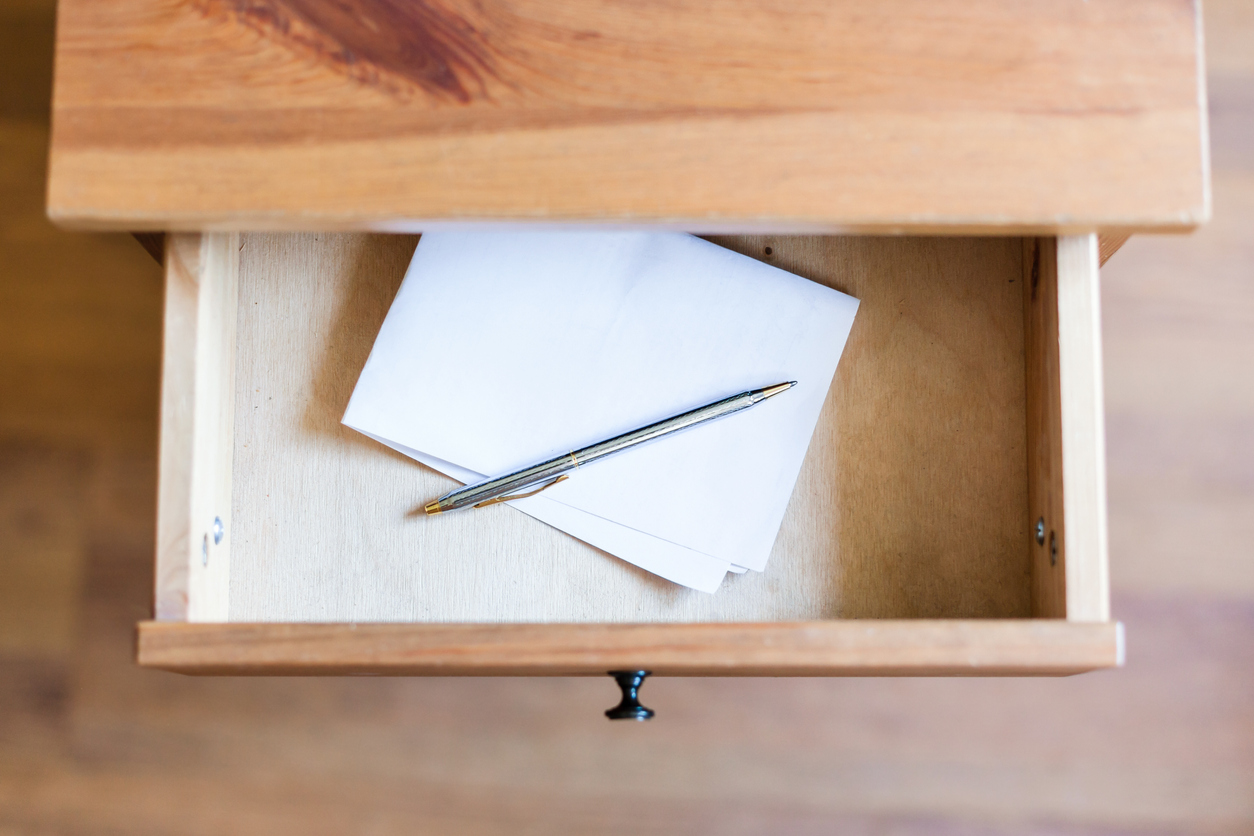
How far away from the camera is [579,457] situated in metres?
0.41

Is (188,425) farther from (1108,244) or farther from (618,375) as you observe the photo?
(1108,244)

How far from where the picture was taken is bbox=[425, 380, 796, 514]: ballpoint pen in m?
0.41

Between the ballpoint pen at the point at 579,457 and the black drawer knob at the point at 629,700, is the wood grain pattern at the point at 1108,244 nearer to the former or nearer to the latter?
the ballpoint pen at the point at 579,457

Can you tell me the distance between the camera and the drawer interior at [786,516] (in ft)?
1.35

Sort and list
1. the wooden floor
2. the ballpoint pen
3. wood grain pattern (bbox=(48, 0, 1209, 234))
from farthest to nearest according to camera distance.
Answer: the wooden floor → the ballpoint pen → wood grain pattern (bbox=(48, 0, 1209, 234))

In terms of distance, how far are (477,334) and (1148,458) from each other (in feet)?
1.42

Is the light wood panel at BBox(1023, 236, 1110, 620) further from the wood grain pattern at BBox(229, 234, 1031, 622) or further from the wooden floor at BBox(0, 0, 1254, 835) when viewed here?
the wooden floor at BBox(0, 0, 1254, 835)

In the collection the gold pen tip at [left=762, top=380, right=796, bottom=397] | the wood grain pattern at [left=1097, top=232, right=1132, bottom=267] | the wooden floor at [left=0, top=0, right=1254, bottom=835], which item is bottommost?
the wooden floor at [left=0, top=0, right=1254, bottom=835]

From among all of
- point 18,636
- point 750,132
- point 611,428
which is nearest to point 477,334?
point 611,428

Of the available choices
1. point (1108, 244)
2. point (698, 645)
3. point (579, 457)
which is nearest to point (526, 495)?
point (579, 457)

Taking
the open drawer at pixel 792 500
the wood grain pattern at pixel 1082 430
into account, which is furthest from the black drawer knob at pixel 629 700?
the wood grain pattern at pixel 1082 430

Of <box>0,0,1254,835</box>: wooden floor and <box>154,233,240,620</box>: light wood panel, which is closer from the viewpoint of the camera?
<box>154,233,240,620</box>: light wood panel

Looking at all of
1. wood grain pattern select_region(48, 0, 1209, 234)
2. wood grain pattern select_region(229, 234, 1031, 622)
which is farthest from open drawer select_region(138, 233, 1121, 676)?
wood grain pattern select_region(48, 0, 1209, 234)

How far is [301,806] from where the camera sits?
22.0 inches
